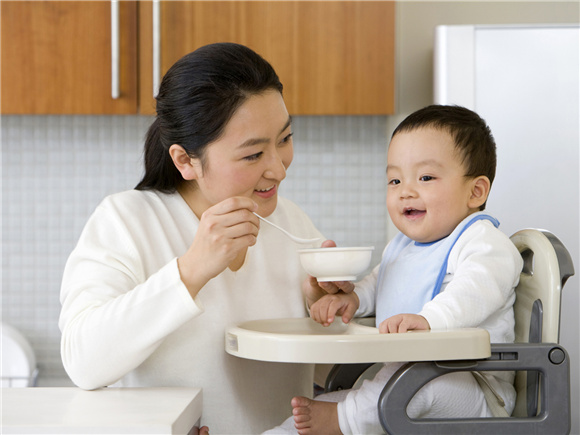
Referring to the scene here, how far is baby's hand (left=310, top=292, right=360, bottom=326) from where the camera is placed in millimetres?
1253

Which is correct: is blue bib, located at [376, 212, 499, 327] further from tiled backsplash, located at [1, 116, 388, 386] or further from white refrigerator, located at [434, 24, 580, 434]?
tiled backsplash, located at [1, 116, 388, 386]

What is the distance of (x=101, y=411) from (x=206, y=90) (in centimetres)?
58

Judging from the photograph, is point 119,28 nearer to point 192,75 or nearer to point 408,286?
point 192,75

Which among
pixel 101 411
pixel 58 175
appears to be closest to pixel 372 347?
pixel 101 411

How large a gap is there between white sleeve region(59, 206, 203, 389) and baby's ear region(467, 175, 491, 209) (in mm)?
594

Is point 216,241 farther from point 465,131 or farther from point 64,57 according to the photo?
point 64,57

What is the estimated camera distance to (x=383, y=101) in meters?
2.03

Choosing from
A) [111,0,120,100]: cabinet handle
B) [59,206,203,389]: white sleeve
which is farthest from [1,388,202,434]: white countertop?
[111,0,120,100]: cabinet handle

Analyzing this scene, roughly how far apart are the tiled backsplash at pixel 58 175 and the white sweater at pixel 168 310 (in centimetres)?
94

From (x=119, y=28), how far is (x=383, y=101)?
83 cm

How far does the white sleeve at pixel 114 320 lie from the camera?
1023 millimetres

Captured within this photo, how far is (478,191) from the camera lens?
1.31 metres

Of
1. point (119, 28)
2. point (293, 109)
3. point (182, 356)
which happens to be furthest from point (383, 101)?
point (182, 356)

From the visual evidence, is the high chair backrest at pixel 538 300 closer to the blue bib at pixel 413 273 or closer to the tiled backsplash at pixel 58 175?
the blue bib at pixel 413 273
